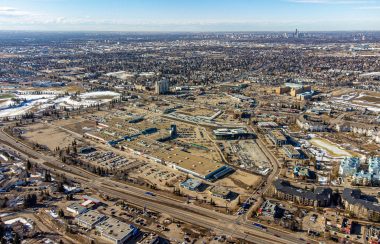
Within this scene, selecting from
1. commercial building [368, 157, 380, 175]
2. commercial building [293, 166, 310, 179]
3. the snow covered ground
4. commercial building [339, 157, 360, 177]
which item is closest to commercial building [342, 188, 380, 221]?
commercial building [293, 166, 310, 179]

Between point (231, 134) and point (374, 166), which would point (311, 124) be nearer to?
point (231, 134)

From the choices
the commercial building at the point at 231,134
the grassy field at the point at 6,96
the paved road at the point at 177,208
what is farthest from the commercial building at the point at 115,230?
the grassy field at the point at 6,96

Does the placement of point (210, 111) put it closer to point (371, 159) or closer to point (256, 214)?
point (371, 159)

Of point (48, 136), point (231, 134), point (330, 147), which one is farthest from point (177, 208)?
point (48, 136)

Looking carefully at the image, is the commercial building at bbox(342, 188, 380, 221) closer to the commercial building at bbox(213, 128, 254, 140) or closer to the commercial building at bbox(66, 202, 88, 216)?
the commercial building at bbox(213, 128, 254, 140)

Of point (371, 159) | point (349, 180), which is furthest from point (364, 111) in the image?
point (349, 180)

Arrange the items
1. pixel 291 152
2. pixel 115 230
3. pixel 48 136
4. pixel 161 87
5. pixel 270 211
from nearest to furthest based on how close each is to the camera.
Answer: pixel 115 230, pixel 270 211, pixel 291 152, pixel 48 136, pixel 161 87
